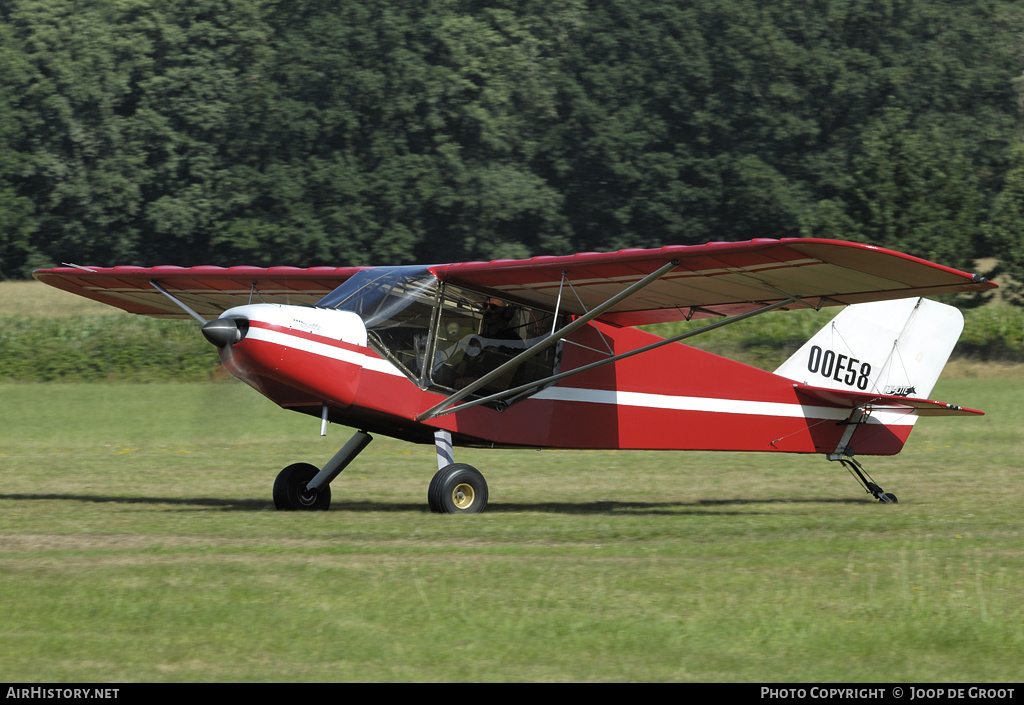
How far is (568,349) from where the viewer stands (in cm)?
1266

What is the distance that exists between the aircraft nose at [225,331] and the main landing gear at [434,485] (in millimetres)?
2209

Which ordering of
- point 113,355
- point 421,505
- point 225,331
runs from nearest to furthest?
point 225,331 < point 421,505 < point 113,355

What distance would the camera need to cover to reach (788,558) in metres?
8.52

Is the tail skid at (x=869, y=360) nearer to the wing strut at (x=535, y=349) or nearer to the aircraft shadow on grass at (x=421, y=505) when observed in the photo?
the aircraft shadow on grass at (x=421, y=505)

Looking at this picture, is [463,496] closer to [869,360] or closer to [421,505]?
[421,505]

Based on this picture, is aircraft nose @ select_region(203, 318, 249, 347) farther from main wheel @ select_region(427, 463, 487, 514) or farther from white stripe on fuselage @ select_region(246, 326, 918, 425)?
main wheel @ select_region(427, 463, 487, 514)

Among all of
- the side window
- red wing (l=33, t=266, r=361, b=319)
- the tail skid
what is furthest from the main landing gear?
the tail skid

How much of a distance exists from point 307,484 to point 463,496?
1.85 meters

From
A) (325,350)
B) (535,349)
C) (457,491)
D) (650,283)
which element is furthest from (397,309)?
(650,283)

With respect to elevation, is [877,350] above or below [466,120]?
above

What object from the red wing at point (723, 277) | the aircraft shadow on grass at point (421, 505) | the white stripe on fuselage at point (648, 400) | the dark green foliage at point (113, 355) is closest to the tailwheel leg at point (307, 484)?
the aircraft shadow on grass at point (421, 505)

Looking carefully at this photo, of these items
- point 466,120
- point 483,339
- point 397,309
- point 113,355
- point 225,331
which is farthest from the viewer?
point 466,120

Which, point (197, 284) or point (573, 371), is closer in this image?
point (573, 371)

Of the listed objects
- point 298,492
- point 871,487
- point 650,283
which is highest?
point 650,283
